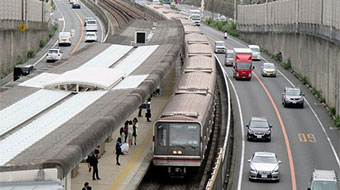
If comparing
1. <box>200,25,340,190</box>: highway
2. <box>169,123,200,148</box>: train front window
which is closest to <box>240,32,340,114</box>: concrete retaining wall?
<box>200,25,340,190</box>: highway

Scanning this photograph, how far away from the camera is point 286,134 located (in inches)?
2039

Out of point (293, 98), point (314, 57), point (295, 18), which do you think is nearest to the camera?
point (293, 98)

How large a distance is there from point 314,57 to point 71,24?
57873 millimetres

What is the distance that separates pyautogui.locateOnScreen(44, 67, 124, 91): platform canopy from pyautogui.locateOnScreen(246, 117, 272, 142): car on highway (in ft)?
34.5

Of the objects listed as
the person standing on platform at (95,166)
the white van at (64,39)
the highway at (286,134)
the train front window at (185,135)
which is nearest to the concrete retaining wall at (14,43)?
the white van at (64,39)

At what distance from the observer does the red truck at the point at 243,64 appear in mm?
71750

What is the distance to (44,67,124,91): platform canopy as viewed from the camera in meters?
39.8

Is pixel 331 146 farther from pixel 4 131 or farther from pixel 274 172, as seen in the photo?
pixel 4 131

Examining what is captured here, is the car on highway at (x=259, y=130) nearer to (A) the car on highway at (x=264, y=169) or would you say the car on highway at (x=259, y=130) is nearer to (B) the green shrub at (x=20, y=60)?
(A) the car on highway at (x=264, y=169)

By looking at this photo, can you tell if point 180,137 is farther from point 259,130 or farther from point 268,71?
point 268,71

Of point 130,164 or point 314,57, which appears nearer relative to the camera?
point 130,164

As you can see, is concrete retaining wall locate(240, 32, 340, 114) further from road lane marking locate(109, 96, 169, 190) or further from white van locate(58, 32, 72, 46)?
white van locate(58, 32, 72, 46)

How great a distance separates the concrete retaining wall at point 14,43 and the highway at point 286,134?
69.3 ft

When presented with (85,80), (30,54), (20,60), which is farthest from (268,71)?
(85,80)
